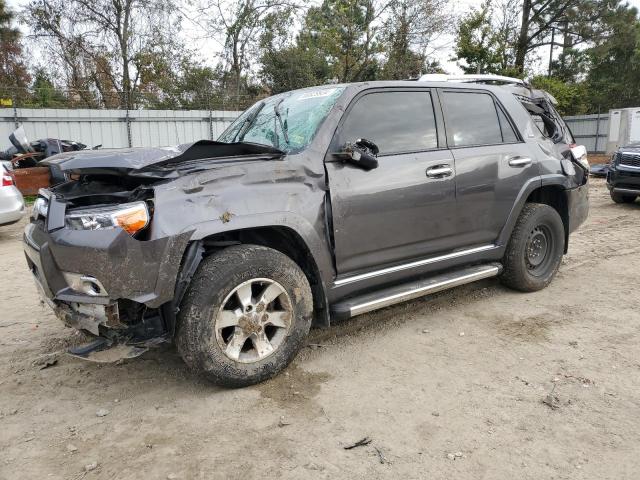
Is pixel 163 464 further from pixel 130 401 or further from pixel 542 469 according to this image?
pixel 542 469

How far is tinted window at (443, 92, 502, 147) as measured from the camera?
4.14 metres

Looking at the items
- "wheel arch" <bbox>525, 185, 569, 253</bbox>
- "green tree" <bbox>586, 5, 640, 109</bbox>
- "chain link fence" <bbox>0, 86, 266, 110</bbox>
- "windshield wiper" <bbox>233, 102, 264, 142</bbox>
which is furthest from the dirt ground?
"green tree" <bbox>586, 5, 640, 109</bbox>

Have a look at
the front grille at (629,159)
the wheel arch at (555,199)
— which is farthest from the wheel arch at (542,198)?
the front grille at (629,159)

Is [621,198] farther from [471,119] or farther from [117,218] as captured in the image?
[117,218]

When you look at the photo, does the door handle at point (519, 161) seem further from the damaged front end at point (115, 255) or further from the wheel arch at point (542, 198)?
the damaged front end at point (115, 255)

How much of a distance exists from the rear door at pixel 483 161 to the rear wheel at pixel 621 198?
6.53m

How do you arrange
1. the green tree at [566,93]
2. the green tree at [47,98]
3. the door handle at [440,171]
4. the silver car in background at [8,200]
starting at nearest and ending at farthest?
1. the door handle at [440,171]
2. the silver car in background at [8,200]
3. the green tree at [47,98]
4. the green tree at [566,93]

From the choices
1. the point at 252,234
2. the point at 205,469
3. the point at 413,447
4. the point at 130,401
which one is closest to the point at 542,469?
the point at 413,447

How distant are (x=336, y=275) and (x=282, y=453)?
1.27 meters

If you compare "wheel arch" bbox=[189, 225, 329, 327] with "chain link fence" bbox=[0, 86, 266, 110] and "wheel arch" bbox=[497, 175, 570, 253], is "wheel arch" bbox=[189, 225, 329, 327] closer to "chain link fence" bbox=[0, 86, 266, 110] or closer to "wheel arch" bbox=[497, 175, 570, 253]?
"wheel arch" bbox=[497, 175, 570, 253]

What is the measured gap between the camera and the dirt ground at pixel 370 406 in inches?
95.7

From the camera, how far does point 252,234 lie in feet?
10.7

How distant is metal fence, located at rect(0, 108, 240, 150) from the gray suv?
38.7 ft

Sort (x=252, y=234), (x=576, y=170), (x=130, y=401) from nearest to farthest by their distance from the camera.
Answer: (x=130, y=401)
(x=252, y=234)
(x=576, y=170)
